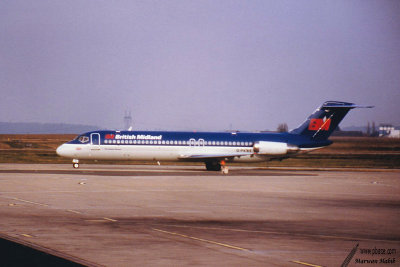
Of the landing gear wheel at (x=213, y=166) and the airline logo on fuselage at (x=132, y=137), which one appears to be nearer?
the airline logo on fuselage at (x=132, y=137)

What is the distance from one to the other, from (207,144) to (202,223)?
1187 inches

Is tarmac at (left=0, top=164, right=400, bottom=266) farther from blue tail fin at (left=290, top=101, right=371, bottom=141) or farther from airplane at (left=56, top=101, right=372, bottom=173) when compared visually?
blue tail fin at (left=290, top=101, right=371, bottom=141)

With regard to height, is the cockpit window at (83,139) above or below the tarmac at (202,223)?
above

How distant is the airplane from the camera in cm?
4800

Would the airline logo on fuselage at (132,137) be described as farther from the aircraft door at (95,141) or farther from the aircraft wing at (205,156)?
the aircraft wing at (205,156)

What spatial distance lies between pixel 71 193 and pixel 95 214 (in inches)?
299

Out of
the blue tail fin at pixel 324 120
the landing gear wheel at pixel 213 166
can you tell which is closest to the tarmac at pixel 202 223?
the landing gear wheel at pixel 213 166

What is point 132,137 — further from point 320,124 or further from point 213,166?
point 320,124

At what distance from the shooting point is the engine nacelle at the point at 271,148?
49250 mm

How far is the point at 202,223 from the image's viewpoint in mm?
18922

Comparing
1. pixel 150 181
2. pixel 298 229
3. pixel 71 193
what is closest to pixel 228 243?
pixel 298 229

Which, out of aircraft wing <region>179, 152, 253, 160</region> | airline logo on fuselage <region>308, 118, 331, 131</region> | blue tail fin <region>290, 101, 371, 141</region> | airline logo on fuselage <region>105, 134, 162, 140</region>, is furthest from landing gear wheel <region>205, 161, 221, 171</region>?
airline logo on fuselage <region>308, 118, 331, 131</region>

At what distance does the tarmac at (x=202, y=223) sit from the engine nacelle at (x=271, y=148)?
15.1 m

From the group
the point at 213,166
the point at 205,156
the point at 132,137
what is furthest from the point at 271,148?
the point at 132,137
